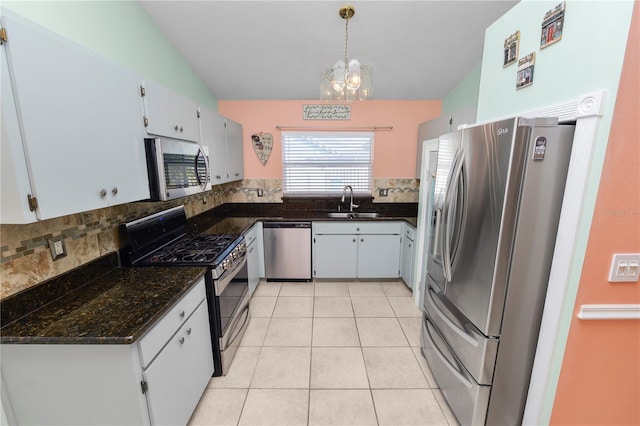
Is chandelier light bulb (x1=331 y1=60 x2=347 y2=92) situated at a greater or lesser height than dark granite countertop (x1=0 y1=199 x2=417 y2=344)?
greater

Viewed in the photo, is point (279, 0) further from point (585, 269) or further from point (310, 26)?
point (585, 269)

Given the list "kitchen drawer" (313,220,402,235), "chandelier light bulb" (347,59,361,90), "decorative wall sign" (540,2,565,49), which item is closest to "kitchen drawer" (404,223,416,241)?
"kitchen drawer" (313,220,402,235)

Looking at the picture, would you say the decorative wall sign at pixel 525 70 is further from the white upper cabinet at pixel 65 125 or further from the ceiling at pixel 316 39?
the white upper cabinet at pixel 65 125

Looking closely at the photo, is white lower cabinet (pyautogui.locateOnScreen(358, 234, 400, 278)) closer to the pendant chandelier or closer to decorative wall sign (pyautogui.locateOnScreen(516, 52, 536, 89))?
the pendant chandelier

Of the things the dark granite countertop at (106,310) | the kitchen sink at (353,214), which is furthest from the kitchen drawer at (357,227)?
the dark granite countertop at (106,310)

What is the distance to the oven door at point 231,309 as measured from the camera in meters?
1.94

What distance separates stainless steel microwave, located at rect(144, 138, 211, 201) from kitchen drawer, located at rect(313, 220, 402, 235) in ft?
5.47

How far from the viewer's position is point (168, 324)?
136cm

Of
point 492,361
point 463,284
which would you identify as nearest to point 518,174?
point 463,284

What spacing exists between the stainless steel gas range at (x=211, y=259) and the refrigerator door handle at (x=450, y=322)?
5.07 ft

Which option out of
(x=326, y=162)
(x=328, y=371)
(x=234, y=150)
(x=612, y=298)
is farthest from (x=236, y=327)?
(x=326, y=162)

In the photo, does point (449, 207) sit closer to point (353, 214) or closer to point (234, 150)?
point (353, 214)

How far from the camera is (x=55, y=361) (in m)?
1.10

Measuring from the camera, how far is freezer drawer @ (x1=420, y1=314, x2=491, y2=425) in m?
1.44
